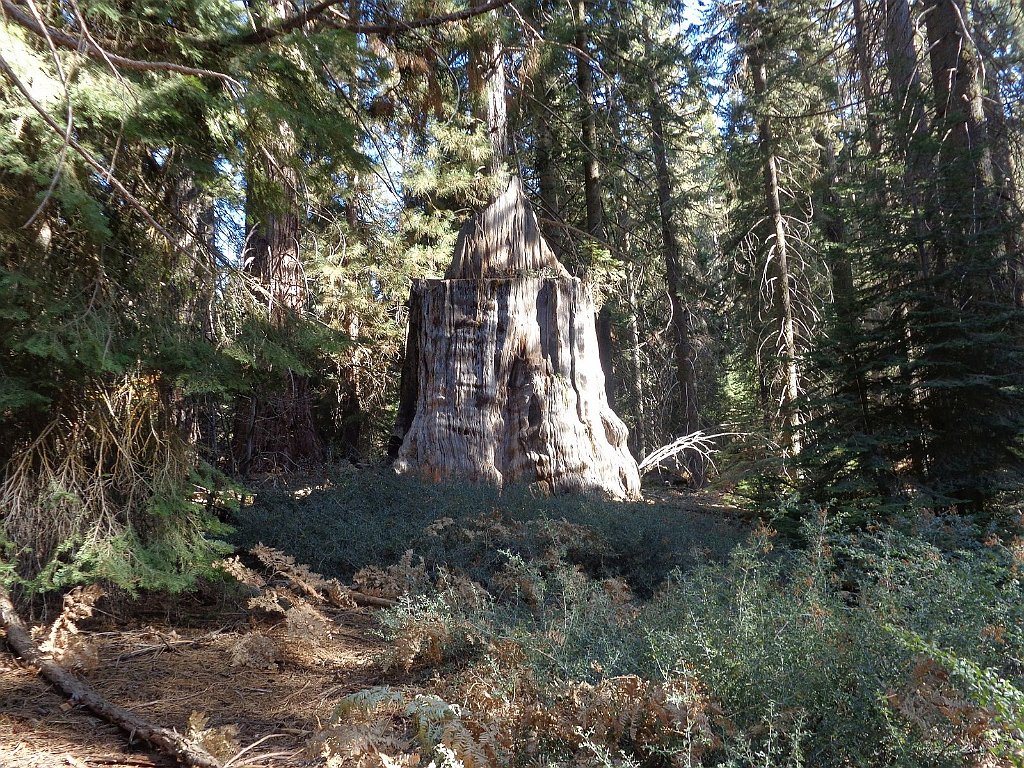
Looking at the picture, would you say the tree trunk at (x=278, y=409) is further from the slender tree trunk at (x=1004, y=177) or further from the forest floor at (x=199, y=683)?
the slender tree trunk at (x=1004, y=177)

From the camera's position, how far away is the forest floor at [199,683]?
290 cm

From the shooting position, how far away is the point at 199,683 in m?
3.68

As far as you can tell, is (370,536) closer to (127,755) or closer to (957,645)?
(127,755)

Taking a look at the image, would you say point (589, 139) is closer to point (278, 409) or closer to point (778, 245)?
point (778, 245)

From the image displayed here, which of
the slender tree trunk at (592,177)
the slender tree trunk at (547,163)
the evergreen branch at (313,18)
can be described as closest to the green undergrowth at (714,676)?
the evergreen branch at (313,18)

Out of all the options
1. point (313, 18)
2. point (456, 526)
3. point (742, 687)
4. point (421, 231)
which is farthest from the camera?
point (421, 231)

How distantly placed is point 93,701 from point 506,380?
5.62m

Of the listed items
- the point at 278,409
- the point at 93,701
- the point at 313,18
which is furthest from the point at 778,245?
the point at 93,701

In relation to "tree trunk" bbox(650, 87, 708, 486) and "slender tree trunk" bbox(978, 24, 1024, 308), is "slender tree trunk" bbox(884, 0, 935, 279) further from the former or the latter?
"tree trunk" bbox(650, 87, 708, 486)

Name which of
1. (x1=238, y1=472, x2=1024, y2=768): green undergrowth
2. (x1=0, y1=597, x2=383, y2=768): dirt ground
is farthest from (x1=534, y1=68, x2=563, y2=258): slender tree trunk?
(x1=0, y1=597, x2=383, y2=768): dirt ground

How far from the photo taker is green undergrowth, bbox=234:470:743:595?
221 inches

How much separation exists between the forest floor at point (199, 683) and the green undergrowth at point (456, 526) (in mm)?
796

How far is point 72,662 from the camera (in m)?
3.62

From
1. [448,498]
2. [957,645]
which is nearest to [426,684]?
[957,645]
